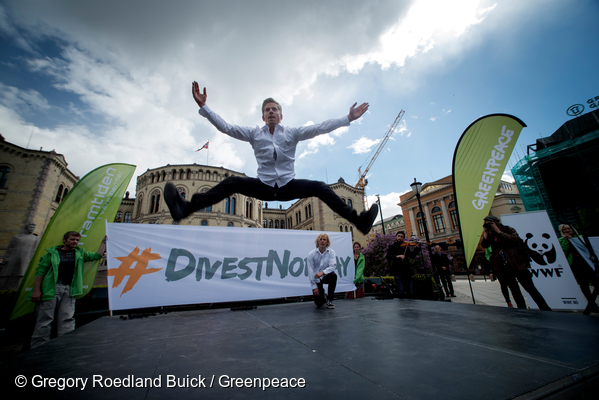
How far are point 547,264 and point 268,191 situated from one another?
5492 mm

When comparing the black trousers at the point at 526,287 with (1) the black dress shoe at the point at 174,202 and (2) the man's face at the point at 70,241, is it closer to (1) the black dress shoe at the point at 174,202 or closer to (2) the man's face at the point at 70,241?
(1) the black dress shoe at the point at 174,202

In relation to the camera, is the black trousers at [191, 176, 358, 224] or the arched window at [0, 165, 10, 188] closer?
the black trousers at [191, 176, 358, 224]

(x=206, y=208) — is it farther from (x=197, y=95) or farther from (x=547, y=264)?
(x=547, y=264)

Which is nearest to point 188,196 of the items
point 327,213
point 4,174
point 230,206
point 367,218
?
point 230,206

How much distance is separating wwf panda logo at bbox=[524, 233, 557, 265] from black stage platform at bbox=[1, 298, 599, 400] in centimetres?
242

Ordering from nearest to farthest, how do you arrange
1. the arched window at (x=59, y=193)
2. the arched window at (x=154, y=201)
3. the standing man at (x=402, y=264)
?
the standing man at (x=402, y=264), the arched window at (x=59, y=193), the arched window at (x=154, y=201)

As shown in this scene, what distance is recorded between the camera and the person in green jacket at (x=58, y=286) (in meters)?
3.45

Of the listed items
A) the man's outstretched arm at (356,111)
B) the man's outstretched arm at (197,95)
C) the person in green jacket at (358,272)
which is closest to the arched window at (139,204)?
the person in green jacket at (358,272)

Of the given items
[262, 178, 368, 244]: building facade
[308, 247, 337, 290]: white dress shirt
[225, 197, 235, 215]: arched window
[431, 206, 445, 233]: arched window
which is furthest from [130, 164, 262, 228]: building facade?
[431, 206, 445, 233]: arched window

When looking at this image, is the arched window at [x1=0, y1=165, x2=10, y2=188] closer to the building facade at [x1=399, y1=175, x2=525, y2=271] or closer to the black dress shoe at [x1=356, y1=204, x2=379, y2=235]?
the black dress shoe at [x1=356, y1=204, x2=379, y2=235]

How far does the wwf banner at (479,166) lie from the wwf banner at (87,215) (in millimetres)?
7870

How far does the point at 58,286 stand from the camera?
12.0 feet

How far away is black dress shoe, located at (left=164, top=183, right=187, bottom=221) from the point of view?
7.30 feet

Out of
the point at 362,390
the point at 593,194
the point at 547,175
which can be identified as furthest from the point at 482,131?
the point at 362,390
